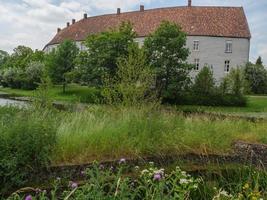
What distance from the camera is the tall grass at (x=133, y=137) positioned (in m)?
6.38

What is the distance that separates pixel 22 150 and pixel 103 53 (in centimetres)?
3632

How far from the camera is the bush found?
4.96 meters

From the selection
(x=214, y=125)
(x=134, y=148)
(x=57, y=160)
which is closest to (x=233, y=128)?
(x=214, y=125)

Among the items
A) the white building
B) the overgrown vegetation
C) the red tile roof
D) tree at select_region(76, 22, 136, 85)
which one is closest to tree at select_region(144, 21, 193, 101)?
tree at select_region(76, 22, 136, 85)

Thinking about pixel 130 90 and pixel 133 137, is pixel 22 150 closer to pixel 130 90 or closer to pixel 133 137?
pixel 133 137

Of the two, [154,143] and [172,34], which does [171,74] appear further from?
[154,143]

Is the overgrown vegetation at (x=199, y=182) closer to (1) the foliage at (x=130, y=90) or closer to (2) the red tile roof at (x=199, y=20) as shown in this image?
(1) the foliage at (x=130, y=90)

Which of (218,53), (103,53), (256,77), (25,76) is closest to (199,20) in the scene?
(218,53)

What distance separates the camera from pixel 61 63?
51406 mm

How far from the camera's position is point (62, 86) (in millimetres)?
54188

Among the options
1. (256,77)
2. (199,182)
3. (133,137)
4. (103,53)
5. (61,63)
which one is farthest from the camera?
(256,77)

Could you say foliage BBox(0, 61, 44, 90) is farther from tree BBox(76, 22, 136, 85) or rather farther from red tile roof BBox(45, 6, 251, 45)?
red tile roof BBox(45, 6, 251, 45)

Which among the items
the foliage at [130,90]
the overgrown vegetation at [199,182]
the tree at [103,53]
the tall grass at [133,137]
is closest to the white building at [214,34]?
the tree at [103,53]

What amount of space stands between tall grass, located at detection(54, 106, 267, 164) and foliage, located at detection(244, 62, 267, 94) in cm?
4718
